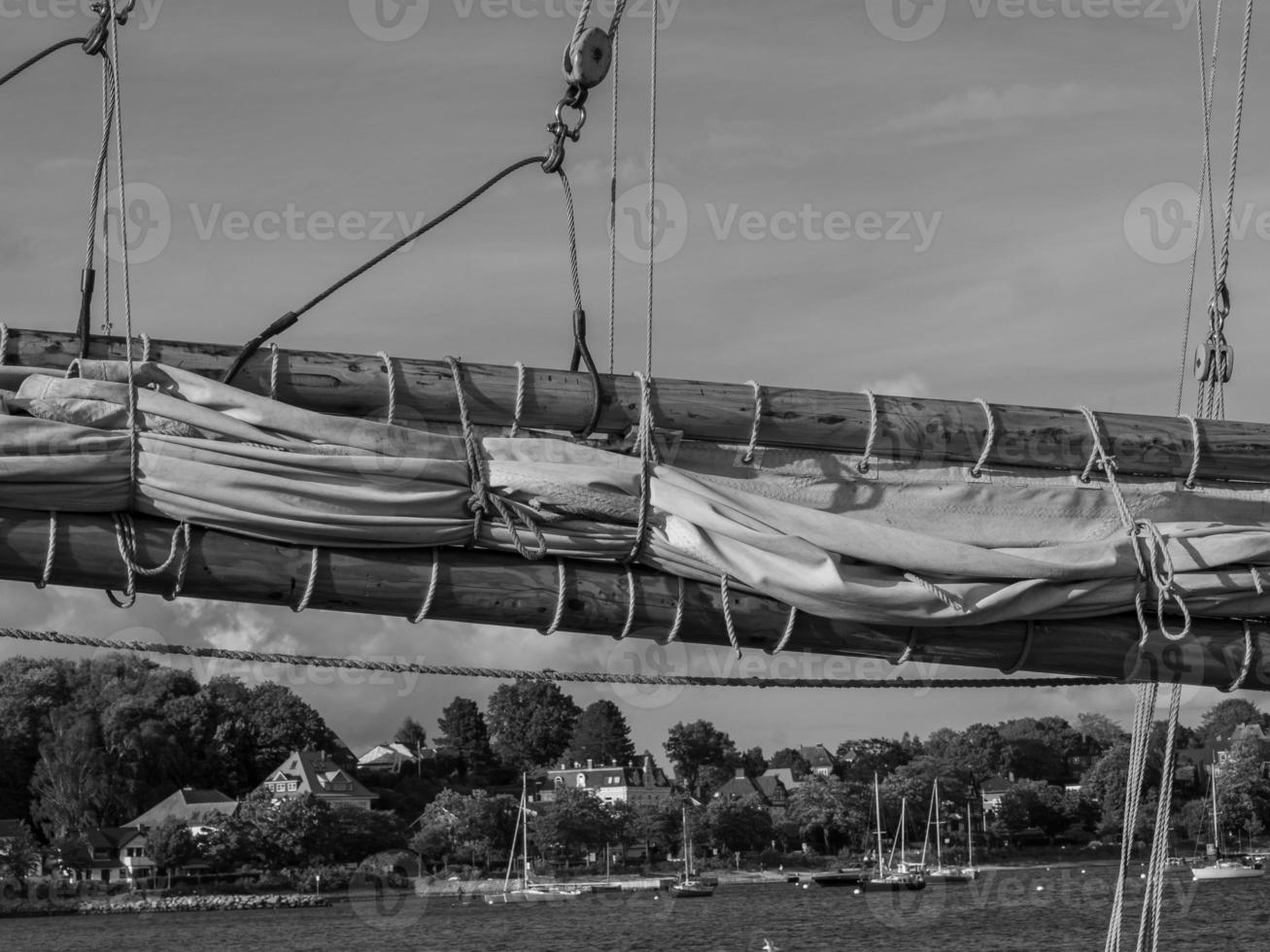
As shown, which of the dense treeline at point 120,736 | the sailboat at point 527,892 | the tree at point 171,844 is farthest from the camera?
the dense treeline at point 120,736

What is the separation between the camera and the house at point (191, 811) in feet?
259

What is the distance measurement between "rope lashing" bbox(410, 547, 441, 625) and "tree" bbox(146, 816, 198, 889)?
248ft

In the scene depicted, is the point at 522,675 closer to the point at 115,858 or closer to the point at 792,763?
the point at 115,858

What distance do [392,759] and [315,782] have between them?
3952 centimetres

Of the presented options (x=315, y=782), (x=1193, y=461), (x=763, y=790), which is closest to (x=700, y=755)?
(x=763, y=790)

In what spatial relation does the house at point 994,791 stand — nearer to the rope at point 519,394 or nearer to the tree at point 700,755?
the tree at point 700,755

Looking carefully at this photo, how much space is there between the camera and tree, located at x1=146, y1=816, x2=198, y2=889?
7606cm

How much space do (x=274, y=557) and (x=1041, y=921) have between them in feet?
193

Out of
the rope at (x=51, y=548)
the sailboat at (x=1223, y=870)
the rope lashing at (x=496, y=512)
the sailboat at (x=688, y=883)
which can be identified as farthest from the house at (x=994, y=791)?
the rope at (x=51, y=548)

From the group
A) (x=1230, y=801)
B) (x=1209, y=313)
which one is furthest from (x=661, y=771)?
(x=1209, y=313)

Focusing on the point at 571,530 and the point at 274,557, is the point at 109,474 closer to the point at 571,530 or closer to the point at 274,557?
the point at 274,557

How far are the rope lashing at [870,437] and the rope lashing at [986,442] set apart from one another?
37 centimetres

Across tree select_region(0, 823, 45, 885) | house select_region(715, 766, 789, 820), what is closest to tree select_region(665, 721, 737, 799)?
house select_region(715, 766, 789, 820)

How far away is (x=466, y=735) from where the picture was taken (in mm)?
127375
